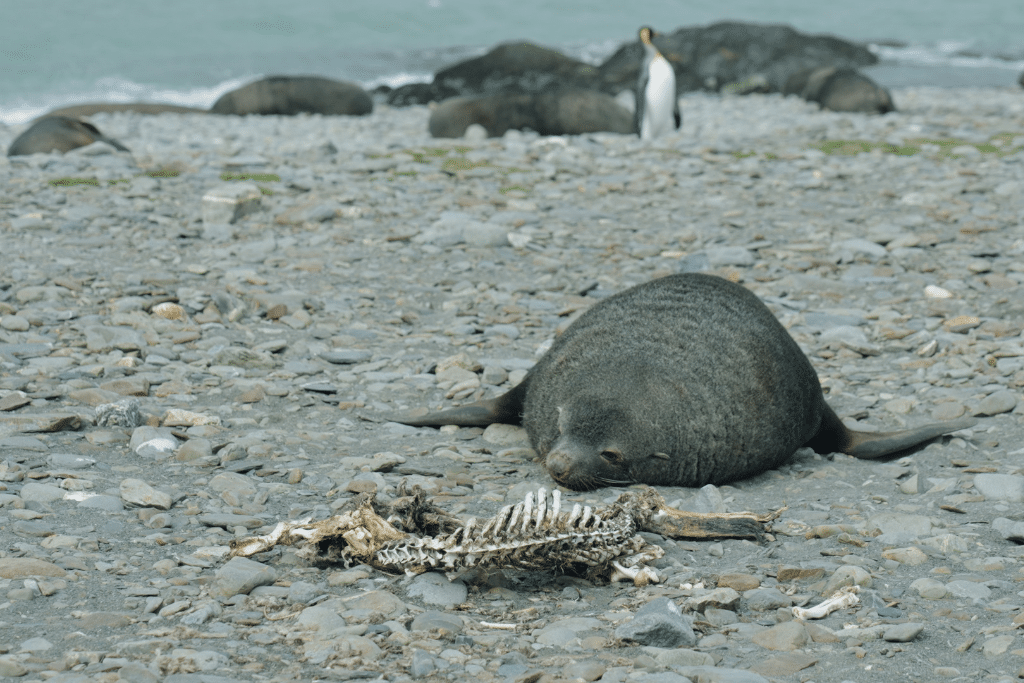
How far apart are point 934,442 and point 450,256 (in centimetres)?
426

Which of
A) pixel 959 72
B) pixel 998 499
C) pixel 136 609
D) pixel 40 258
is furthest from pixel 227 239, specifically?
pixel 959 72

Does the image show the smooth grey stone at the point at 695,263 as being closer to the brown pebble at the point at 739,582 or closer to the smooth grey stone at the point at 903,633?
the brown pebble at the point at 739,582

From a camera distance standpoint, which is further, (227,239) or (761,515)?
(227,239)

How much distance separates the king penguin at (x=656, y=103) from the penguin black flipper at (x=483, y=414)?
10.8 meters

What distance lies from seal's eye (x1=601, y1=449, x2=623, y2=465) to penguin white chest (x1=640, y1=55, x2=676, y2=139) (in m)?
11.9

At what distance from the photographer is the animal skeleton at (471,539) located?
10.3ft

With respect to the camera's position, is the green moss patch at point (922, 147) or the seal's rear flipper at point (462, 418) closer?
the seal's rear flipper at point (462, 418)

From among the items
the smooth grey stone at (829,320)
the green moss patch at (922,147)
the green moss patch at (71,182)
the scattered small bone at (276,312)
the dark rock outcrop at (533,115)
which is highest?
the dark rock outcrop at (533,115)

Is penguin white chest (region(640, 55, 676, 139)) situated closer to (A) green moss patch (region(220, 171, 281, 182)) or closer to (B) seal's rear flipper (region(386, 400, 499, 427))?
(A) green moss patch (region(220, 171, 281, 182))

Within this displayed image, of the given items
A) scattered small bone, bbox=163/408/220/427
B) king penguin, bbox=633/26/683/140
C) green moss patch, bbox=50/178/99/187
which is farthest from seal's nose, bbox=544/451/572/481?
king penguin, bbox=633/26/683/140

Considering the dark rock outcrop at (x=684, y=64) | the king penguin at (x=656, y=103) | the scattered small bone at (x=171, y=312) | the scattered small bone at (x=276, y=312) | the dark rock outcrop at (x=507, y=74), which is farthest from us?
the dark rock outcrop at (x=684, y=64)

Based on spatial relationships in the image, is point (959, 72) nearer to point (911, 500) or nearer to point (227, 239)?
point (227, 239)

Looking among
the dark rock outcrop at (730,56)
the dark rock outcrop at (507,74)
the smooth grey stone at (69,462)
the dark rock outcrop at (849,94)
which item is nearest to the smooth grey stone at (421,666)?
the smooth grey stone at (69,462)

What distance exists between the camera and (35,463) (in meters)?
3.93
